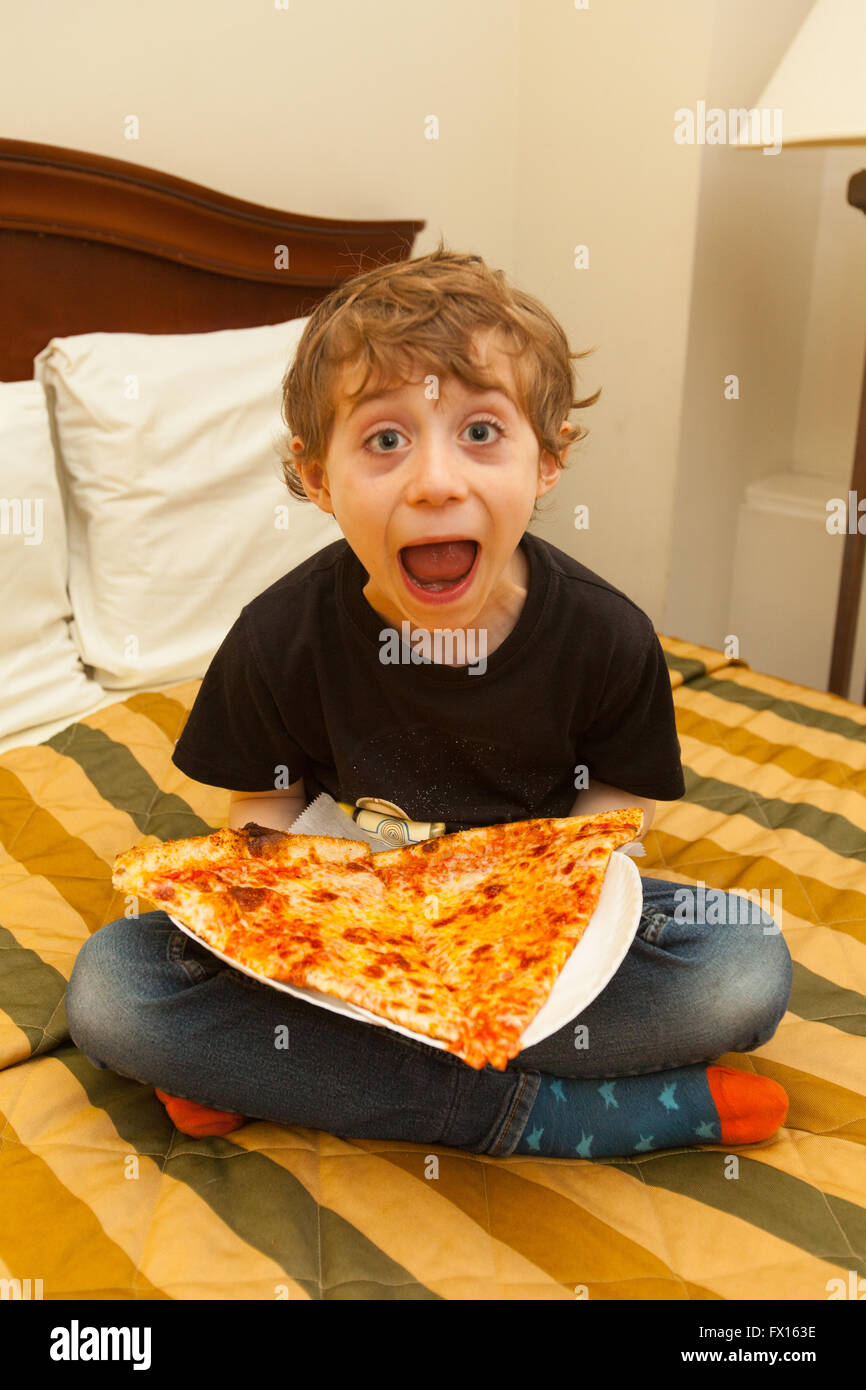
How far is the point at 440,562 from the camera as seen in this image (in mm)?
922

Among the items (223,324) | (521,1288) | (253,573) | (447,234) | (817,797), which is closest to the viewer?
(521,1288)

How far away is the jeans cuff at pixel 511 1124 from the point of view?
0.87m

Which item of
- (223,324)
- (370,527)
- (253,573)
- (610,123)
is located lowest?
(253,573)

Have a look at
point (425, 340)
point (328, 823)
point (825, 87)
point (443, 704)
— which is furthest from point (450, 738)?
point (825, 87)

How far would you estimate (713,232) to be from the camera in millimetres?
1931

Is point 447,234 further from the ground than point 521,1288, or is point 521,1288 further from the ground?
point 447,234

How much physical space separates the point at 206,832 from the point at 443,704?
1.17 ft

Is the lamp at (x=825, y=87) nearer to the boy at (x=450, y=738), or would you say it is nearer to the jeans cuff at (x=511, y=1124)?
the boy at (x=450, y=738)

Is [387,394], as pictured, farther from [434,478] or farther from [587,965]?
[587,965]

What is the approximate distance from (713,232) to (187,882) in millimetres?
1559

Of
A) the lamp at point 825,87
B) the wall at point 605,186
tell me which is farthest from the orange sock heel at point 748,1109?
the wall at point 605,186

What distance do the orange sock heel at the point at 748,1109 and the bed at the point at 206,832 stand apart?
0.06 ft

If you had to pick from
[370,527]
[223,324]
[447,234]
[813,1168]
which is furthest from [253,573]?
[813,1168]

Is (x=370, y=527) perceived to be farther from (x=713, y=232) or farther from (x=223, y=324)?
(x=713, y=232)
